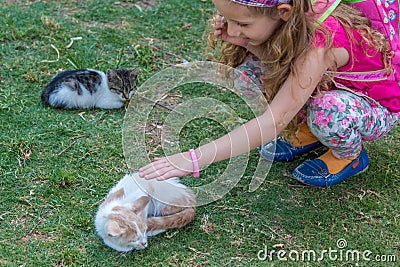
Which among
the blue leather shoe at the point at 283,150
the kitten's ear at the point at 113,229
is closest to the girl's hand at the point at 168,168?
the kitten's ear at the point at 113,229

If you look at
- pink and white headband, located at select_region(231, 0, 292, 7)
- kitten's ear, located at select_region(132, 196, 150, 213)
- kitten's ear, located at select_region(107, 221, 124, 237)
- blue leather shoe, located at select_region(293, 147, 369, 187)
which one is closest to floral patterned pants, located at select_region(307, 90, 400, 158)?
blue leather shoe, located at select_region(293, 147, 369, 187)

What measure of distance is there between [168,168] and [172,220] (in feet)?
1.12

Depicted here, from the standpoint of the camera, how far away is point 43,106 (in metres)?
3.34

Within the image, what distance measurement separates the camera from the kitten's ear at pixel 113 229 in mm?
2244

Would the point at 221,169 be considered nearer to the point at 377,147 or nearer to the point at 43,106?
the point at 377,147

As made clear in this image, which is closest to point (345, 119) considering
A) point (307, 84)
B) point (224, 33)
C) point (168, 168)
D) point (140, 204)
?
point (307, 84)

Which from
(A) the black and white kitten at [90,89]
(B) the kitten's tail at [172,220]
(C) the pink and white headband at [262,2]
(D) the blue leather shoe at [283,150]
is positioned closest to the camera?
(C) the pink and white headband at [262,2]

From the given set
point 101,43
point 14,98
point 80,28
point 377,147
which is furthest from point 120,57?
point 377,147

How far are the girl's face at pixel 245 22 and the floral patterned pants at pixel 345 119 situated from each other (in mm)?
301

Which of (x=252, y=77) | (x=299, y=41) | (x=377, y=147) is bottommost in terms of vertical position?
(x=377, y=147)

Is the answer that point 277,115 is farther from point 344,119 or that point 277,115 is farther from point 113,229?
point 113,229

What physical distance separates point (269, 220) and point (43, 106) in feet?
4.97

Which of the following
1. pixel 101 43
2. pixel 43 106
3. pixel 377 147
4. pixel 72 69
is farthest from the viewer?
pixel 101 43

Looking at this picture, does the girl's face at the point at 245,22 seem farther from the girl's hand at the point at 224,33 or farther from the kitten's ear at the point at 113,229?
the kitten's ear at the point at 113,229
